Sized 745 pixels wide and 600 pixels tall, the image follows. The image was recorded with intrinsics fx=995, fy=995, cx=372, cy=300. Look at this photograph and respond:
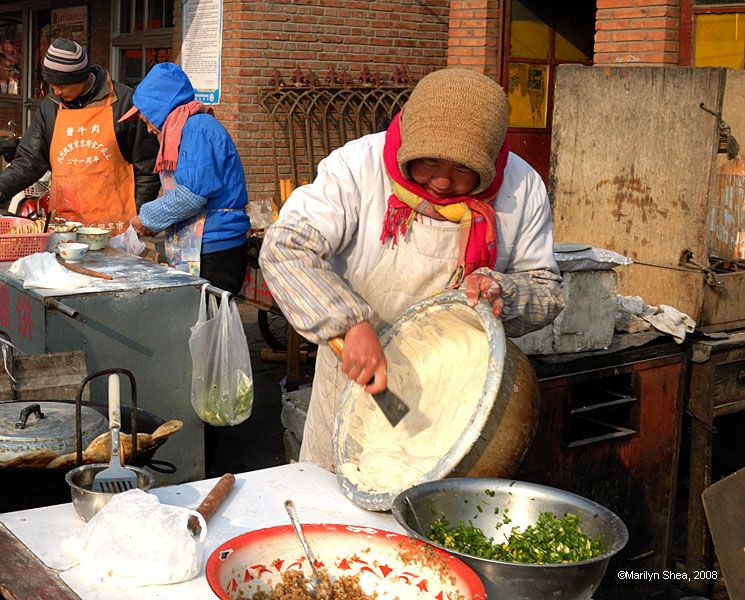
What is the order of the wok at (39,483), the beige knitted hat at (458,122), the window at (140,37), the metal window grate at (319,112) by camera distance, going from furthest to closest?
the window at (140,37) → the metal window grate at (319,112) → the wok at (39,483) → the beige knitted hat at (458,122)

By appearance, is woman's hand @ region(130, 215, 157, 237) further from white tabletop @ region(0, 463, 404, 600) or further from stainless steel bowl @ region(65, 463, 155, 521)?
stainless steel bowl @ region(65, 463, 155, 521)

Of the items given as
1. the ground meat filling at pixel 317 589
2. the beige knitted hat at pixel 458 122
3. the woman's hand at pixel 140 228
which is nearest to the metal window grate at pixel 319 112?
the woman's hand at pixel 140 228

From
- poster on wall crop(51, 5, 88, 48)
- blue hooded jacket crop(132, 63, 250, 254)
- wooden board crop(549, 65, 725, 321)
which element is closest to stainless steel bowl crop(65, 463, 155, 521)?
wooden board crop(549, 65, 725, 321)

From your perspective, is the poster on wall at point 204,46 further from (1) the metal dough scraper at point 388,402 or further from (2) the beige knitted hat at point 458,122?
(1) the metal dough scraper at point 388,402

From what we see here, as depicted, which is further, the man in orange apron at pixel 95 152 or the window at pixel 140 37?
the window at pixel 140 37

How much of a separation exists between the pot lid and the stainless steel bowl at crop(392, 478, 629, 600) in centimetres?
127

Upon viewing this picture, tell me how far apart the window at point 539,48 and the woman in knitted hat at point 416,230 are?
6.07 meters

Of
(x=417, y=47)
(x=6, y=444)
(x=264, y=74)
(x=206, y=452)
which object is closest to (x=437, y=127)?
(x=6, y=444)

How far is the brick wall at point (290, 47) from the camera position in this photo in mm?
9953

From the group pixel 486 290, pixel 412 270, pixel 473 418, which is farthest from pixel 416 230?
pixel 473 418

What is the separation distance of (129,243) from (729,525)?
3.70m

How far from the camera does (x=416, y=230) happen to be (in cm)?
291

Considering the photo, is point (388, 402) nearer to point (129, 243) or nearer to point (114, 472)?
point (114, 472)

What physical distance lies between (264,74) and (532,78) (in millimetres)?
2753
